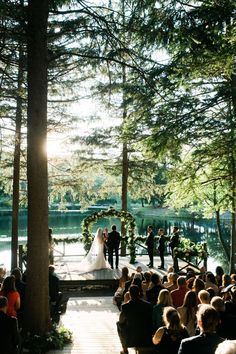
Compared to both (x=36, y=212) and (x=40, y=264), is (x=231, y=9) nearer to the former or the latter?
(x=36, y=212)

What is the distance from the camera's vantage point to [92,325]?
30.5 ft

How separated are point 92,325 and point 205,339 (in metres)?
5.83

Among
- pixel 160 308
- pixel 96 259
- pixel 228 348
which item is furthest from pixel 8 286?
pixel 96 259

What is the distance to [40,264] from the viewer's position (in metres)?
8.02

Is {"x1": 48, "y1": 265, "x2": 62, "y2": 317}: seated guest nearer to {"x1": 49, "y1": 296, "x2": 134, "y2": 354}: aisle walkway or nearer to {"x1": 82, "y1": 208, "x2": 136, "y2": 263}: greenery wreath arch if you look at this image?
{"x1": 49, "y1": 296, "x2": 134, "y2": 354}: aisle walkway

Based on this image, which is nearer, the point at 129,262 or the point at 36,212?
the point at 36,212

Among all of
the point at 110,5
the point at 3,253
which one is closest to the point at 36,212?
the point at 110,5

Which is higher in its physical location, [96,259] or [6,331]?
[6,331]

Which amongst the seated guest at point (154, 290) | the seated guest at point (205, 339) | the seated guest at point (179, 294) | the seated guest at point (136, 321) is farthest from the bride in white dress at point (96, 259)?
the seated guest at point (205, 339)

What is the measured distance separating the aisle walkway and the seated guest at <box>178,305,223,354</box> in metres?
3.72

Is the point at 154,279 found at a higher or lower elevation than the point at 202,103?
lower

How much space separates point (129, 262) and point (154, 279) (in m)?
10.0

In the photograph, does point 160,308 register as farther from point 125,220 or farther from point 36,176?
point 125,220

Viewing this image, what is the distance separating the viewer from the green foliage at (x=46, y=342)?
7.42 m
